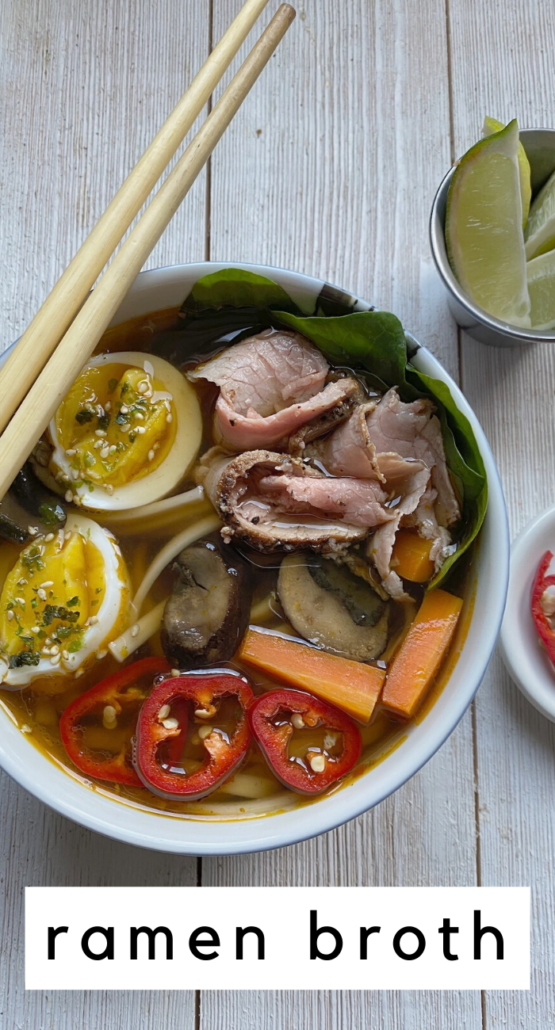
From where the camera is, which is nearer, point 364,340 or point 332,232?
point 364,340

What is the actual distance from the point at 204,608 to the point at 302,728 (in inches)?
12.4

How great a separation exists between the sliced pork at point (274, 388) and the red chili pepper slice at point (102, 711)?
51 centimetres

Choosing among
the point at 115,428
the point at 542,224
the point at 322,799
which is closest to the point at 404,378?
the point at 542,224

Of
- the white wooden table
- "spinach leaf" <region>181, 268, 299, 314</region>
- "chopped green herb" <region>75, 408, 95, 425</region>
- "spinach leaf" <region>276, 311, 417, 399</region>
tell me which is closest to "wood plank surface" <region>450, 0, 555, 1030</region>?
the white wooden table

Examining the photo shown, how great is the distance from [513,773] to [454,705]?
444mm

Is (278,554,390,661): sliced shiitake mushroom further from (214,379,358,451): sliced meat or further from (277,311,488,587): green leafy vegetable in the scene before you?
(214,379,358,451): sliced meat

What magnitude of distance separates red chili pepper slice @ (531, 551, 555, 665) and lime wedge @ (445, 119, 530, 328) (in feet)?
1.75

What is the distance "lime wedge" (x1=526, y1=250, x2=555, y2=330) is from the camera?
1.67 m

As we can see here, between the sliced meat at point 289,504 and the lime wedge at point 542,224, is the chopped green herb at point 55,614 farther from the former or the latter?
the lime wedge at point 542,224

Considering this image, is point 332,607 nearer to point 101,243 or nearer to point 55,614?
point 55,614

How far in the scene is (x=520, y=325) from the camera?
170 cm

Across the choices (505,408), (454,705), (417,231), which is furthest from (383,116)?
(454,705)

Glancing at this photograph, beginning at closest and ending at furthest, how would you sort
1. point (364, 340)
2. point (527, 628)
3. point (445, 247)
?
point (364, 340), point (445, 247), point (527, 628)

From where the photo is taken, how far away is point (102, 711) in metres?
1.63
